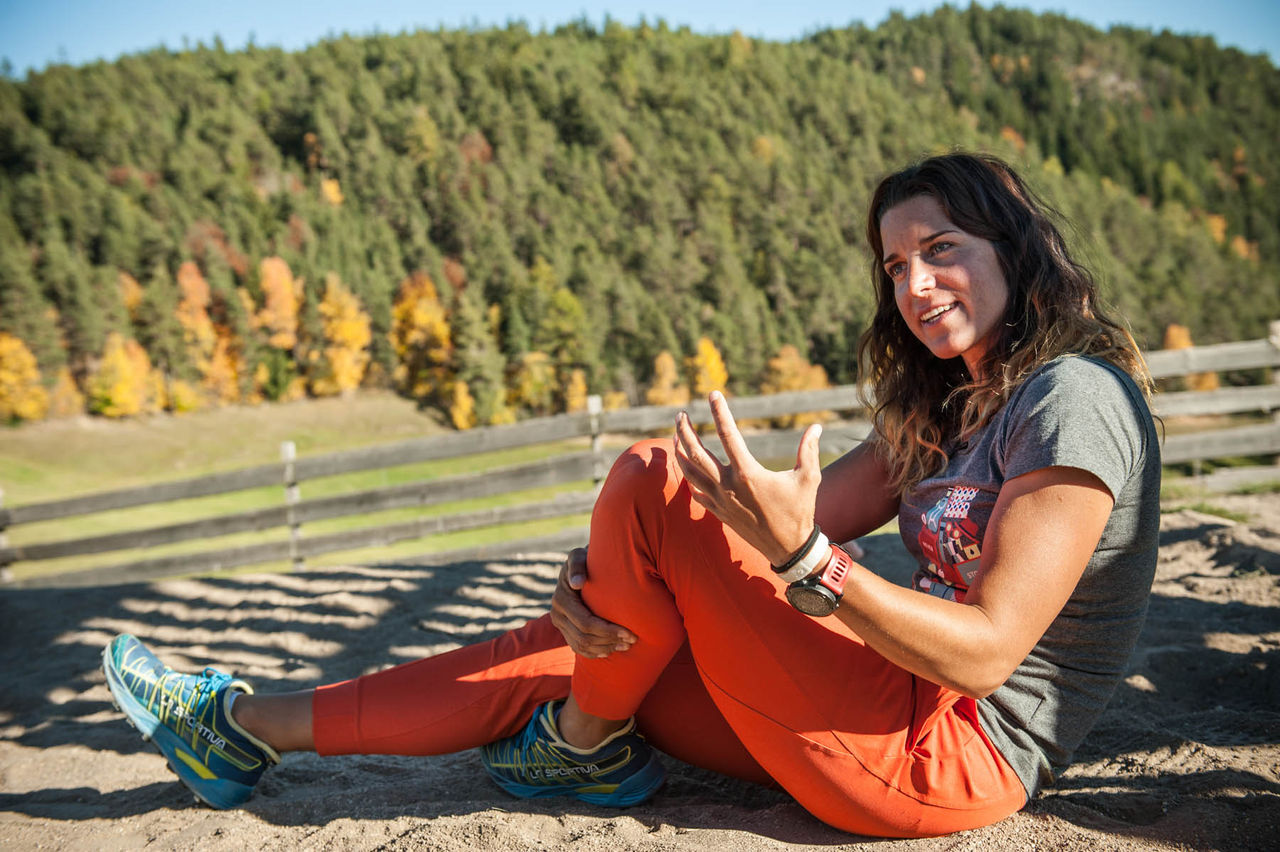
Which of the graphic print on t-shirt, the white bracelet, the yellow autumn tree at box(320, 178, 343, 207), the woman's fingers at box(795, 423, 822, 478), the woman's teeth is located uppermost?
the yellow autumn tree at box(320, 178, 343, 207)

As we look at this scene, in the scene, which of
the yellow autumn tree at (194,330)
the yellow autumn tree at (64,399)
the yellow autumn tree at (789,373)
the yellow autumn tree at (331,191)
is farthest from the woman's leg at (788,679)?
the yellow autumn tree at (331,191)

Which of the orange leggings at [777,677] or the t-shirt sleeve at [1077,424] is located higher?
Result: the t-shirt sleeve at [1077,424]

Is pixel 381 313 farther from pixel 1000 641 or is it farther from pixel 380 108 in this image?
pixel 1000 641

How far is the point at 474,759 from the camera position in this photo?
6.93 feet

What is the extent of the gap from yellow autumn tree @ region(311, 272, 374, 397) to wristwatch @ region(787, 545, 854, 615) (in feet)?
159

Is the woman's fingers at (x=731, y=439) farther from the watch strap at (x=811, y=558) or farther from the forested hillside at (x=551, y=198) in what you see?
the forested hillside at (x=551, y=198)

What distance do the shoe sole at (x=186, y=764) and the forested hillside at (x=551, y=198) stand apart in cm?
4164

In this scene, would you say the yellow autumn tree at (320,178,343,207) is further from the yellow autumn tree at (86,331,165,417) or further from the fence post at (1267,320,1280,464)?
the fence post at (1267,320,1280,464)

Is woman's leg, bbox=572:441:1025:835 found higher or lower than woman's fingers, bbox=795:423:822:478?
lower

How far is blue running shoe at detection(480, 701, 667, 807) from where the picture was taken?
1.61 meters

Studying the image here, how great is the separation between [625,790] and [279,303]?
172 ft

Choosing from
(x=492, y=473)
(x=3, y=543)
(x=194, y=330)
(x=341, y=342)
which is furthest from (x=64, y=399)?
(x=492, y=473)

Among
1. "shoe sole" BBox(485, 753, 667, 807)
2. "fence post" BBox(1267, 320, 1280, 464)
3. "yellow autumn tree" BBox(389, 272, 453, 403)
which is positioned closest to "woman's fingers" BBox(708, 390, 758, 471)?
"shoe sole" BBox(485, 753, 667, 807)

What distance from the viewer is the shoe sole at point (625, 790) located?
64.9 inches
